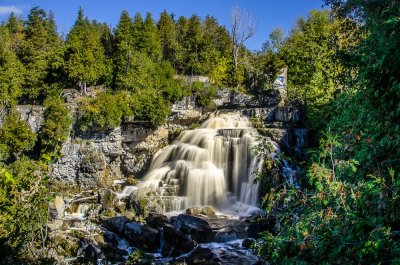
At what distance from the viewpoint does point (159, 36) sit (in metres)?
41.9

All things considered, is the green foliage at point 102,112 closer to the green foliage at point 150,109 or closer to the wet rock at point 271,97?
the green foliage at point 150,109

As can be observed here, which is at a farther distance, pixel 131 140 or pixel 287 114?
pixel 131 140

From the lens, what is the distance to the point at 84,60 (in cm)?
3256

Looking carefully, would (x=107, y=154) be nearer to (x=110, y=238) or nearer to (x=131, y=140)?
(x=131, y=140)

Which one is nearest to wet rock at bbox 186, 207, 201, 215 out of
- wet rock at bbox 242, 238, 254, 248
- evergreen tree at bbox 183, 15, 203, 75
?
wet rock at bbox 242, 238, 254, 248

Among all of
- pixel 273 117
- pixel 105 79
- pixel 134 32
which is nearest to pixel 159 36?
pixel 134 32

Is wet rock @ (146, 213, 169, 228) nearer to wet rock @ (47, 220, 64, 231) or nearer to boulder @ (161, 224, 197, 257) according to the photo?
boulder @ (161, 224, 197, 257)

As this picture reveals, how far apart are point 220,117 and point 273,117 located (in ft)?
15.4

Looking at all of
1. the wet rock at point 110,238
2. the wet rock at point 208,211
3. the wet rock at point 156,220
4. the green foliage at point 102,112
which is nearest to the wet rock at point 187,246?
the wet rock at point 156,220

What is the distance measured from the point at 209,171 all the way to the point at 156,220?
5941 millimetres

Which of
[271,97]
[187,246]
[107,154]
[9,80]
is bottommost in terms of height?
[187,246]

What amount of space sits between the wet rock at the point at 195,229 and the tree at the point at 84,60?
19.5m

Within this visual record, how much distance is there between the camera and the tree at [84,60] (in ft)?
105

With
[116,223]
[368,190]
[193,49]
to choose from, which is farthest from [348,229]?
[193,49]
